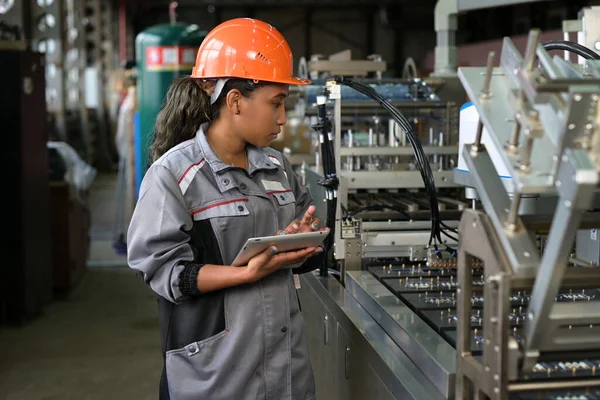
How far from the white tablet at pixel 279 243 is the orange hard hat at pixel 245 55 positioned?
0.41 meters

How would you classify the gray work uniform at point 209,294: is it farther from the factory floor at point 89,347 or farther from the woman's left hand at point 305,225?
the factory floor at point 89,347

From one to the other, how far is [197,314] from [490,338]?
759 mm

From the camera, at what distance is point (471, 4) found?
348 cm

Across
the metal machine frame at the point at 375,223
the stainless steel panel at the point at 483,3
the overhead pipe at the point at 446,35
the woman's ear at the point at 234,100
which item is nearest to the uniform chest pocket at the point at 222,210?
the woman's ear at the point at 234,100

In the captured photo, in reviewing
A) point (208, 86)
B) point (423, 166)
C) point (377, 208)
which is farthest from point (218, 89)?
point (377, 208)

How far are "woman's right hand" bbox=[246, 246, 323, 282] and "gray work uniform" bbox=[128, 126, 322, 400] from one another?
0.10 meters

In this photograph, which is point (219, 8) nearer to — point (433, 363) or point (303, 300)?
point (303, 300)

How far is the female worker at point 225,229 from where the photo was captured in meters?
1.83

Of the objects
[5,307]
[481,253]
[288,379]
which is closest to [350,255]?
[288,379]

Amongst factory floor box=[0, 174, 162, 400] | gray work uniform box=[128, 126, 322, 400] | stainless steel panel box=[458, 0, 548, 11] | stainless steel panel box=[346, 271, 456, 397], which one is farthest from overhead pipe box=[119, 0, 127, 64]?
gray work uniform box=[128, 126, 322, 400]

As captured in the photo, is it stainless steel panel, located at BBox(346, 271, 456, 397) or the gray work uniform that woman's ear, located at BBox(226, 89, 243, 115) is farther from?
stainless steel panel, located at BBox(346, 271, 456, 397)

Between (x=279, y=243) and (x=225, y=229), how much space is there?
0.17m

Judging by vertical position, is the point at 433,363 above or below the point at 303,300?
above

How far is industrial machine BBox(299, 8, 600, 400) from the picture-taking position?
130 cm
